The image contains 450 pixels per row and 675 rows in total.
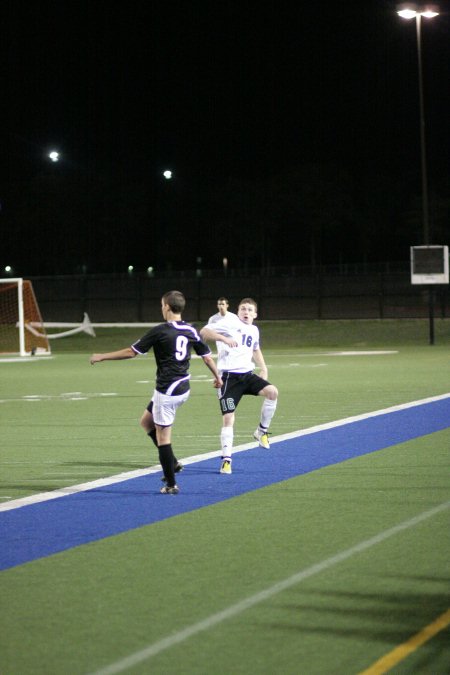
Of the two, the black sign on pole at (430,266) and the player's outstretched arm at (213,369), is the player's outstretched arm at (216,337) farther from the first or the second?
the black sign on pole at (430,266)

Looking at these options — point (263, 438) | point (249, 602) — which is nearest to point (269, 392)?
point (263, 438)

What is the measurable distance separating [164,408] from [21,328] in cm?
2820

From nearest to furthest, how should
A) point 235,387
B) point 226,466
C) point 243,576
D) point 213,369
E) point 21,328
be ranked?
point 243,576
point 213,369
point 226,466
point 235,387
point 21,328

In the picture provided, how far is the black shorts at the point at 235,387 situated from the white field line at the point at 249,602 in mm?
3413

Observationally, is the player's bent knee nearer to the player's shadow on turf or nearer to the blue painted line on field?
the blue painted line on field

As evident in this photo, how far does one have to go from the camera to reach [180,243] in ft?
442

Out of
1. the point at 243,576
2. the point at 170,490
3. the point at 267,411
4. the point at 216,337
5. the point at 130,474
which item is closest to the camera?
the point at 243,576

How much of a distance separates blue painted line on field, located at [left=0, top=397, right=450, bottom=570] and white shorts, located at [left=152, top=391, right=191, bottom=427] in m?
0.67

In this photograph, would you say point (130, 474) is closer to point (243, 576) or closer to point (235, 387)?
point (235, 387)

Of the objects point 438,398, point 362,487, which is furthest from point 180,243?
point 362,487

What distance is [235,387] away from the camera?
1233 cm

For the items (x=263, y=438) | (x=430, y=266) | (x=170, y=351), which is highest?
(x=430, y=266)

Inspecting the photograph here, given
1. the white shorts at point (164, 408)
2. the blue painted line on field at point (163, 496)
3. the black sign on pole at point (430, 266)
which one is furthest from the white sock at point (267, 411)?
the black sign on pole at point (430, 266)

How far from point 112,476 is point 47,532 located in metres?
2.94
